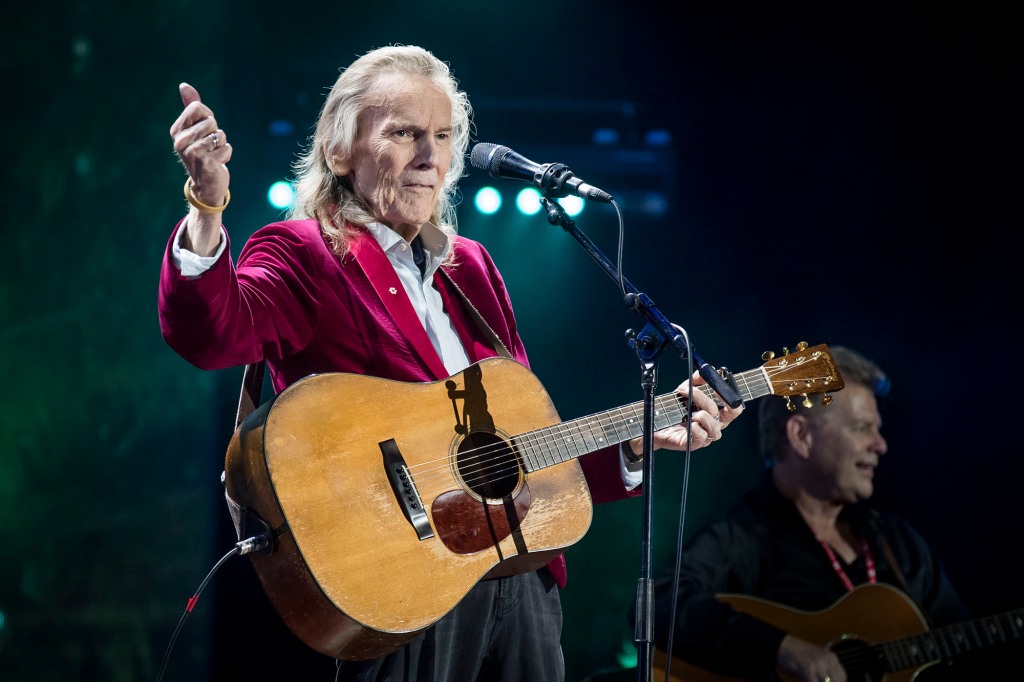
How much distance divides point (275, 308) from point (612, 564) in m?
3.14

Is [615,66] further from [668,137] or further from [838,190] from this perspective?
[838,190]

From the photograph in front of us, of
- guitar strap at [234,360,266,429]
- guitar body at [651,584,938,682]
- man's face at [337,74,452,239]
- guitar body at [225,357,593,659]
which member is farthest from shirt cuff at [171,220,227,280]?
guitar body at [651,584,938,682]

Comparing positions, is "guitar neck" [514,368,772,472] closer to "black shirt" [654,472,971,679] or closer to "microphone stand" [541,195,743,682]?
"microphone stand" [541,195,743,682]

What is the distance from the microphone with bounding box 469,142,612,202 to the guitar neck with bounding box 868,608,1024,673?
2.75 metres

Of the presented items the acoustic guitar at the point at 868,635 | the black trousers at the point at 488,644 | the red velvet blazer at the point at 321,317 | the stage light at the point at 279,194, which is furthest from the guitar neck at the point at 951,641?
the stage light at the point at 279,194

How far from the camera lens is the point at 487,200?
468cm

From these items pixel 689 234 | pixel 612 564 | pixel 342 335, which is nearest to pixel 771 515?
pixel 612 564

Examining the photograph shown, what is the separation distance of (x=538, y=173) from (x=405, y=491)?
34.3 inches

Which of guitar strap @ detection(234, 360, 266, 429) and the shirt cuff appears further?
guitar strap @ detection(234, 360, 266, 429)

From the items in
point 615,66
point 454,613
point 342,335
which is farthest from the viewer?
point 615,66

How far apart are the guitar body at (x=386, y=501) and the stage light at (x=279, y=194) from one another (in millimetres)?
2046

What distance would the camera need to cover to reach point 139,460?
3633 mm

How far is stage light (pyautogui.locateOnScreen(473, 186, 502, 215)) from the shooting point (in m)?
4.66

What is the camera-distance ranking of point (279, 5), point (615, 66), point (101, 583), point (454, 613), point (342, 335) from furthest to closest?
point (615, 66), point (279, 5), point (101, 583), point (342, 335), point (454, 613)
